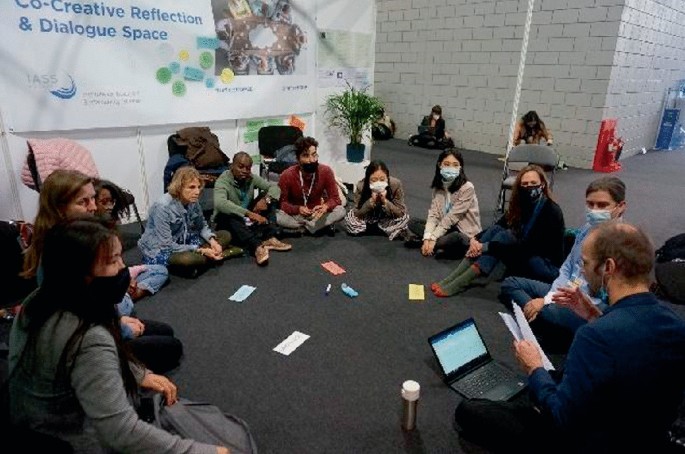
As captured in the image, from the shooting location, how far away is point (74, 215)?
90.4 inches

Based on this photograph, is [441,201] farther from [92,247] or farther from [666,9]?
[666,9]

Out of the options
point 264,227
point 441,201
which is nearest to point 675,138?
point 441,201

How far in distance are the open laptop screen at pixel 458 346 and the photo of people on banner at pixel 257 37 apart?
386cm

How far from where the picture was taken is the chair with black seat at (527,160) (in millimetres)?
4688

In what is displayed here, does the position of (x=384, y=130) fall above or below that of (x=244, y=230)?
above

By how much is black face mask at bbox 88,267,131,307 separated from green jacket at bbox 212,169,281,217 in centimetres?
244

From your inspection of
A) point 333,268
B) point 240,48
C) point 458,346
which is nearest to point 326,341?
point 458,346

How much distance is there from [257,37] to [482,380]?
14.2 ft

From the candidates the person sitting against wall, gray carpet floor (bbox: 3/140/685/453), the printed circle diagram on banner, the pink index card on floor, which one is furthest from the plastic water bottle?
the person sitting against wall

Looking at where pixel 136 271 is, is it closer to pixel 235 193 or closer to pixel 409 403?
pixel 235 193

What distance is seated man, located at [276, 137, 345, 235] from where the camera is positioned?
4.31 meters

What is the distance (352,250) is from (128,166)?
2.42m

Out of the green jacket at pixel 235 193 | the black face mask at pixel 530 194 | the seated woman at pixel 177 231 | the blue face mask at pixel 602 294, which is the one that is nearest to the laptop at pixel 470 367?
the blue face mask at pixel 602 294

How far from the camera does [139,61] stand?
14.1 feet
